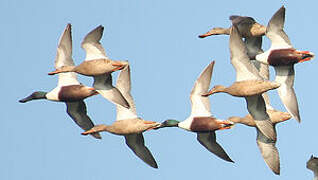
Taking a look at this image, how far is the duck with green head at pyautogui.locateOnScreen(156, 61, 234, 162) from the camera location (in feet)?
99.2

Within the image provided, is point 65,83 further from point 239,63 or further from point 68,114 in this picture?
point 239,63

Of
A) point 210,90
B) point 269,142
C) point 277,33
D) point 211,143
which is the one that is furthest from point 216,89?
point 269,142

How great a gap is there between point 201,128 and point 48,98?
461 centimetres

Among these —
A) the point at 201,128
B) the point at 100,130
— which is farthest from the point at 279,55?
the point at 100,130

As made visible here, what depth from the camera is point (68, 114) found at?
103 ft

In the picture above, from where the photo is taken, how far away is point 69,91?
31.0 metres

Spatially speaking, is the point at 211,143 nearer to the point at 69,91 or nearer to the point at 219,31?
the point at 219,31

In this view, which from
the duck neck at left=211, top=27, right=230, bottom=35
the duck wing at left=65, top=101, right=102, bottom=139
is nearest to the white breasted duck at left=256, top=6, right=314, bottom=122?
the duck neck at left=211, top=27, right=230, bottom=35

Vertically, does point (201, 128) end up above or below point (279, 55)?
below

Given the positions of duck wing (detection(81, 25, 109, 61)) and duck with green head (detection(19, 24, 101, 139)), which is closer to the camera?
duck wing (detection(81, 25, 109, 61))

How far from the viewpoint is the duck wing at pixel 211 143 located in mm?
30875

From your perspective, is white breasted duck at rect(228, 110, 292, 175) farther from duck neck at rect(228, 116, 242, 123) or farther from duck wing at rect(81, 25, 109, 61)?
duck wing at rect(81, 25, 109, 61)

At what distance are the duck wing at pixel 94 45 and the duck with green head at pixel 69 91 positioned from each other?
1.05 m

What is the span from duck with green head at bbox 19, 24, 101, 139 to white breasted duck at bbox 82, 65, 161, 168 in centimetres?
79
